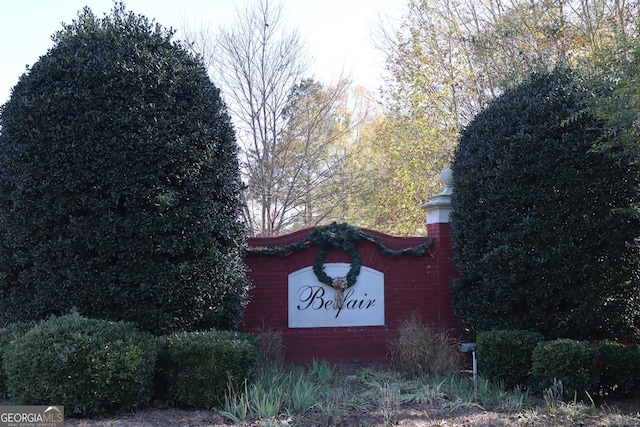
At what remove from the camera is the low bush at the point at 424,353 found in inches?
328

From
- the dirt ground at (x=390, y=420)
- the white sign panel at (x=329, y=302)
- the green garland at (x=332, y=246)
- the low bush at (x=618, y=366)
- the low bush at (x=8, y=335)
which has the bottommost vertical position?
the dirt ground at (x=390, y=420)

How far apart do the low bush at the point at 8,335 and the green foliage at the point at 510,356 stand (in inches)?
212

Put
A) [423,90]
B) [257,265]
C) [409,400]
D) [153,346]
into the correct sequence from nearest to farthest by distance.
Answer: [153,346]
[409,400]
[257,265]
[423,90]

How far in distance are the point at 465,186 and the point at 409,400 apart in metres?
3.17

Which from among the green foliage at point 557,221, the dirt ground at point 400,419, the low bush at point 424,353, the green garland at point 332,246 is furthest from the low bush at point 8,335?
the green foliage at point 557,221

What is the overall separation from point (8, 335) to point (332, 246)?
180 inches

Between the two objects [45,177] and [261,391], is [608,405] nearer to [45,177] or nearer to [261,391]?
[261,391]

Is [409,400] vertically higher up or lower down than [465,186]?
lower down

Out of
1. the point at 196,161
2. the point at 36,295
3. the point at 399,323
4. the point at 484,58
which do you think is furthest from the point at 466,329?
the point at 484,58

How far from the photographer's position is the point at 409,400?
7043 mm

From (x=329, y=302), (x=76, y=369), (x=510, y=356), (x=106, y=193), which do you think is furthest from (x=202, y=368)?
(x=510, y=356)

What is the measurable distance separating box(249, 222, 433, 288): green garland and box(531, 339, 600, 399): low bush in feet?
10.2

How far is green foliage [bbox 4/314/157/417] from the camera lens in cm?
600

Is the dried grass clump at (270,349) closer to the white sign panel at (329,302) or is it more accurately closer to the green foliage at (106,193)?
the white sign panel at (329,302)
